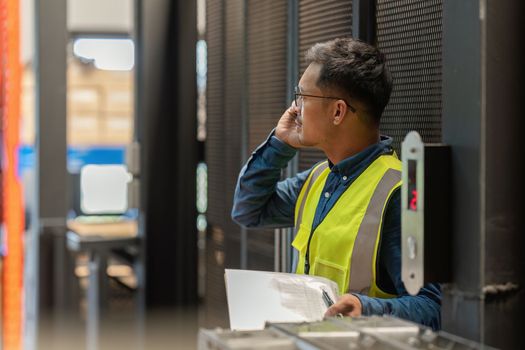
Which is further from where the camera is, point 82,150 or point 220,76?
point 82,150

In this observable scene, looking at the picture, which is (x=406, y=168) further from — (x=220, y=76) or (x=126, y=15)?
(x=126, y=15)

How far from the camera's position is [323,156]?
2969 mm

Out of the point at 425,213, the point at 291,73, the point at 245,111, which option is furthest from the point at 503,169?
the point at 245,111

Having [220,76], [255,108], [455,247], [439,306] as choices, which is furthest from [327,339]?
[220,76]

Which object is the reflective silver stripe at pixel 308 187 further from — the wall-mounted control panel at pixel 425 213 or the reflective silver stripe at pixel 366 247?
the wall-mounted control panel at pixel 425 213

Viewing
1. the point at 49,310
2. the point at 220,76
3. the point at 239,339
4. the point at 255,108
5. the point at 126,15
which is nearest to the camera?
the point at 239,339

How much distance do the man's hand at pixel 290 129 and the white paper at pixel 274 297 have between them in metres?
0.51

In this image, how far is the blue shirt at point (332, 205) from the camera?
1928mm

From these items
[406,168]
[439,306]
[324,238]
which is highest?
[406,168]

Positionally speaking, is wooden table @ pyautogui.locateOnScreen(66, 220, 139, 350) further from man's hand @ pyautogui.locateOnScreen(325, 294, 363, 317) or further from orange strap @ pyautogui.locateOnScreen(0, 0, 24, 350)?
man's hand @ pyautogui.locateOnScreen(325, 294, 363, 317)

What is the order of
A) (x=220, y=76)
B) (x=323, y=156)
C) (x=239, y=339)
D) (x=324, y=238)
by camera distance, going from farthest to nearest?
1. (x=220, y=76)
2. (x=323, y=156)
3. (x=324, y=238)
4. (x=239, y=339)

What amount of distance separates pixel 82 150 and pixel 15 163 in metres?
2.74

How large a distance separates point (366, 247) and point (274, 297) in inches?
10.2

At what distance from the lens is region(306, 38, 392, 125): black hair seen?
2188 millimetres
